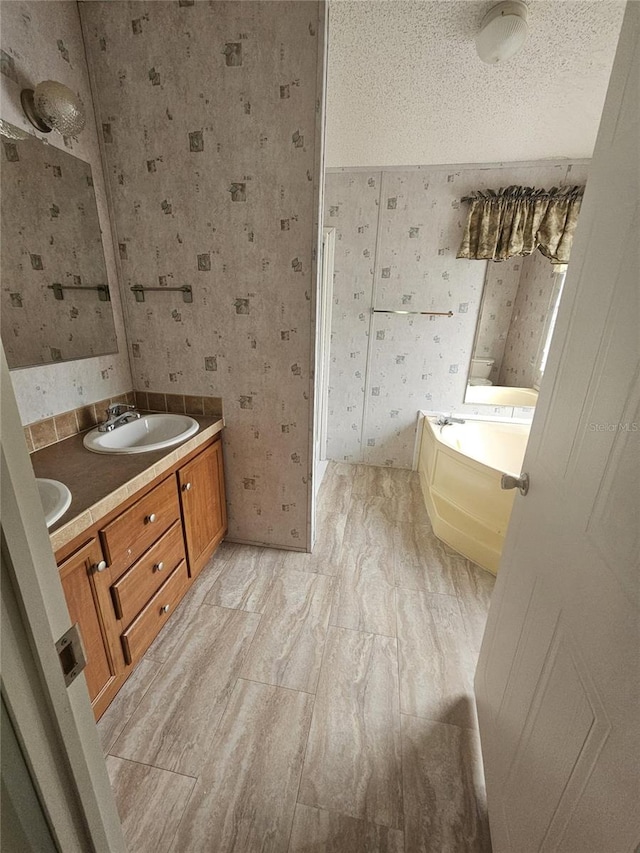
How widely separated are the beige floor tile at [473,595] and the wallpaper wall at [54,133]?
2184 mm

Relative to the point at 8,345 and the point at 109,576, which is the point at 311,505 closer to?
the point at 109,576

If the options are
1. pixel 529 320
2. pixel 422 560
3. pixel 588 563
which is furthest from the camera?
pixel 529 320

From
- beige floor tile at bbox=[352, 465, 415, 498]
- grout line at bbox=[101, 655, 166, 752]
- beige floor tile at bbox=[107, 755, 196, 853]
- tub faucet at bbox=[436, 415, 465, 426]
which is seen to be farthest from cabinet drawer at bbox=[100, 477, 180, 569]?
tub faucet at bbox=[436, 415, 465, 426]

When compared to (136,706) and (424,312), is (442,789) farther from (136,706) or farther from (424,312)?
(424,312)

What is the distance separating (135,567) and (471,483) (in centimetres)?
187

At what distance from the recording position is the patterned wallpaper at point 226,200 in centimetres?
137

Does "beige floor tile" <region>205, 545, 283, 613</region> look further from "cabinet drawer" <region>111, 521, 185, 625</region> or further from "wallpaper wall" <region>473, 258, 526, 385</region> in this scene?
"wallpaper wall" <region>473, 258, 526, 385</region>

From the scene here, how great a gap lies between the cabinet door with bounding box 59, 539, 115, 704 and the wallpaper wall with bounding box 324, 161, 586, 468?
245 cm

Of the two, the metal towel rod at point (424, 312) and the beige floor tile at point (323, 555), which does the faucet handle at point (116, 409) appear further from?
the metal towel rod at point (424, 312)

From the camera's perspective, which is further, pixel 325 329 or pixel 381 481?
pixel 381 481

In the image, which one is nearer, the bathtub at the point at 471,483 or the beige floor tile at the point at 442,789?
the beige floor tile at the point at 442,789

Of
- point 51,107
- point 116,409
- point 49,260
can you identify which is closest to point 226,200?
point 51,107

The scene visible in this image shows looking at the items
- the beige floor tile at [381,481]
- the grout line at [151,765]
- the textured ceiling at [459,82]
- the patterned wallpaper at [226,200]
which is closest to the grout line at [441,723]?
the grout line at [151,765]

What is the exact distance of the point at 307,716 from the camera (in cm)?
125
